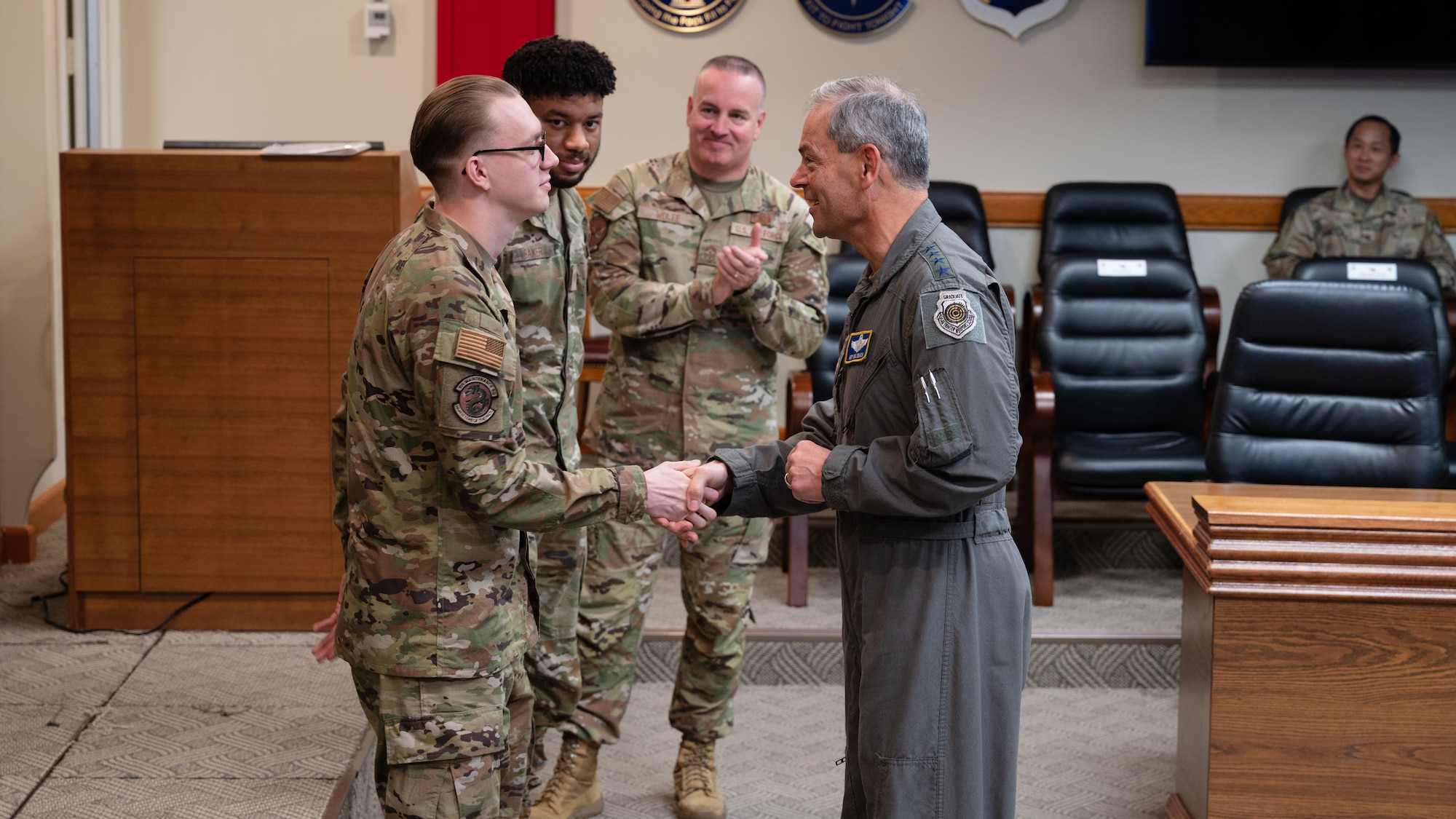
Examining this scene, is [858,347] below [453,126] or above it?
below

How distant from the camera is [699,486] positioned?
1907 mm

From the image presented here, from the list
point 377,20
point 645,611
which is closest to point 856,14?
point 377,20

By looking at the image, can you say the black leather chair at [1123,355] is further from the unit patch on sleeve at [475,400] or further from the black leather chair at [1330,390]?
the unit patch on sleeve at [475,400]

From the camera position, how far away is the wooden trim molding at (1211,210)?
5270 millimetres

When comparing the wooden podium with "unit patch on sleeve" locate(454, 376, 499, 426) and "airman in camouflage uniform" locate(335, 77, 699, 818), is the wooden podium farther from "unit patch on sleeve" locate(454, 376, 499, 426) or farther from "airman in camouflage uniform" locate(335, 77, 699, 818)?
"unit patch on sleeve" locate(454, 376, 499, 426)

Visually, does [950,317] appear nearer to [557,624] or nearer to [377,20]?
[557,624]

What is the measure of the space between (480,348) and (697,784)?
1.40 m

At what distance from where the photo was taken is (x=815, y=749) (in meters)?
3.10

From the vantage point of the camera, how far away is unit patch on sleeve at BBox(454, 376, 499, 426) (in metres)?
1.64

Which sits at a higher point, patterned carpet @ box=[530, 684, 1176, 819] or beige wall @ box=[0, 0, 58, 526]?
beige wall @ box=[0, 0, 58, 526]

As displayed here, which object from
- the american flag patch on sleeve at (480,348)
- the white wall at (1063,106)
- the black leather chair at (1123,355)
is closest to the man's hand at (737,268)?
the american flag patch on sleeve at (480,348)

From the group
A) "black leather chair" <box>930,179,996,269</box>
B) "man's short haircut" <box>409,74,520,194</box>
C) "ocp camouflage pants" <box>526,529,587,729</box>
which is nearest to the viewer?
"man's short haircut" <box>409,74,520,194</box>

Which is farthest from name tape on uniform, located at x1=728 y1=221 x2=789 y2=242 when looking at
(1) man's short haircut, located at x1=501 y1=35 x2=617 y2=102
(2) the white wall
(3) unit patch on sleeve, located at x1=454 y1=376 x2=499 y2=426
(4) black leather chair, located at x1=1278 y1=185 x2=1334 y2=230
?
(4) black leather chair, located at x1=1278 y1=185 x2=1334 y2=230

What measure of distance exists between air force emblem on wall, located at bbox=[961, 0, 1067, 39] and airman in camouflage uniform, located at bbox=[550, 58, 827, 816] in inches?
111
